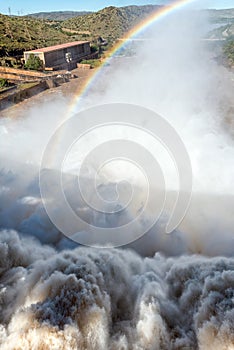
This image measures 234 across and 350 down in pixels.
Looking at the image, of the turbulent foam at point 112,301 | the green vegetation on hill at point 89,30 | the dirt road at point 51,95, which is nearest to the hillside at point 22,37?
the green vegetation on hill at point 89,30

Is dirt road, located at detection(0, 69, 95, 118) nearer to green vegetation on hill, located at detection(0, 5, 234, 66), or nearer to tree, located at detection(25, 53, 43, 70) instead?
tree, located at detection(25, 53, 43, 70)

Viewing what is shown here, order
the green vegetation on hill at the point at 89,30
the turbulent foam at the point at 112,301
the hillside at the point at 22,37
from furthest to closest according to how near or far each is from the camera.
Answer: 1. the hillside at the point at 22,37
2. the green vegetation on hill at the point at 89,30
3. the turbulent foam at the point at 112,301

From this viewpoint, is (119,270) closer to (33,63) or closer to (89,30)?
(33,63)

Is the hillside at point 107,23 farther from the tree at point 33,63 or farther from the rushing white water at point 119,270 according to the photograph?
the rushing white water at point 119,270

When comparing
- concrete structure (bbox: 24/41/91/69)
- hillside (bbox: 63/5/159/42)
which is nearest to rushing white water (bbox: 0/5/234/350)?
concrete structure (bbox: 24/41/91/69)

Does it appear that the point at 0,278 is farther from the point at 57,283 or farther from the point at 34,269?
the point at 57,283

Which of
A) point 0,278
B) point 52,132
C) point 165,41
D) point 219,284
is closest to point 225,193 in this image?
point 219,284

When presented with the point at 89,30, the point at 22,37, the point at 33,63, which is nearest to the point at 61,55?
the point at 33,63
